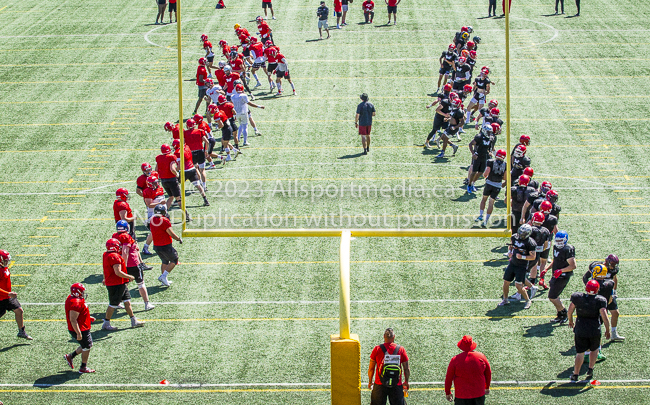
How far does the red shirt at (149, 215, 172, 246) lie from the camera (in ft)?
38.1

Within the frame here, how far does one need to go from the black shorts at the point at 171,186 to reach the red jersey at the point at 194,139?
1077 mm

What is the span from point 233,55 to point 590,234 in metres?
11.5

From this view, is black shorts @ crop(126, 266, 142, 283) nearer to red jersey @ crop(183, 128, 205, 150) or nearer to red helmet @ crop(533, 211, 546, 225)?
red jersey @ crop(183, 128, 205, 150)

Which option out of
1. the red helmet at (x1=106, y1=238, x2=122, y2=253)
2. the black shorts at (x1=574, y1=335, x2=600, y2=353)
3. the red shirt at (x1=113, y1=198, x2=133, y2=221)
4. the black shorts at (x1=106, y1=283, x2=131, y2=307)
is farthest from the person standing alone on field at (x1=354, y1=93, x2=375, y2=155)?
the black shorts at (x1=574, y1=335, x2=600, y2=353)

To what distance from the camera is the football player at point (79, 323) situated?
9547mm

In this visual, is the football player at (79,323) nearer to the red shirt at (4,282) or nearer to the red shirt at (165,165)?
the red shirt at (4,282)

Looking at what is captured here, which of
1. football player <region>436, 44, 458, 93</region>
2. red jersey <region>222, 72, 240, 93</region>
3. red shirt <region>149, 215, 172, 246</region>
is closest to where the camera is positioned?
red shirt <region>149, 215, 172, 246</region>

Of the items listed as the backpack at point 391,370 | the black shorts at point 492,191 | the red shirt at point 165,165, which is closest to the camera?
the backpack at point 391,370

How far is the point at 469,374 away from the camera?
7.94 metres

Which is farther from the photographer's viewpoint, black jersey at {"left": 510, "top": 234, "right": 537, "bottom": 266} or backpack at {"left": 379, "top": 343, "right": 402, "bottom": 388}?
black jersey at {"left": 510, "top": 234, "right": 537, "bottom": 266}

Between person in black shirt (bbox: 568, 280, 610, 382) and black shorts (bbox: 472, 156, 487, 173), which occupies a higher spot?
black shorts (bbox: 472, 156, 487, 173)

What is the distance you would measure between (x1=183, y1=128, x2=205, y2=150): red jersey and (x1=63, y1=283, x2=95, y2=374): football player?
5.71 m

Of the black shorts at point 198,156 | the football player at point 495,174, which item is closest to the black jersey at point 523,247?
the football player at point 495,174

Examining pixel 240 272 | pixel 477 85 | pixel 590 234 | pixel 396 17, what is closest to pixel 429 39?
pixel 396 17
